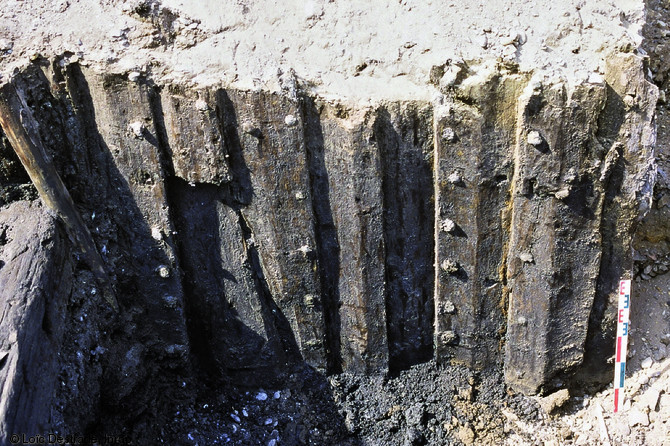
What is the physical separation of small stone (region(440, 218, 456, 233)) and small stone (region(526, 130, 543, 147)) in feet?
1.77

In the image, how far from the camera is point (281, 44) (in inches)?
118

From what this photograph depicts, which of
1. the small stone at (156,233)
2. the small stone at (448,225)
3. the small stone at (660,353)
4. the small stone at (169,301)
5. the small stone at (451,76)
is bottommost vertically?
the small stone at (169,301)

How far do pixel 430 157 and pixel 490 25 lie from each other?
64 cm

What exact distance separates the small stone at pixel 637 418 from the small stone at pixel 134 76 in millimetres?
2988

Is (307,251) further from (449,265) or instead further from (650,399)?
(650,399)

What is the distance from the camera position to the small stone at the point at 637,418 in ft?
11.1

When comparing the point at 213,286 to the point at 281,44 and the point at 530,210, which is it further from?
the point at 530,210

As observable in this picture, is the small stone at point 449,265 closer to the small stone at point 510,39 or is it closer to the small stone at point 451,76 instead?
the small stone at point 451,76

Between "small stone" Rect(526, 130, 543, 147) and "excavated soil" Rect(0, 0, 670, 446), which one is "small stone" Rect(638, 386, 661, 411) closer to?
"excavated soil" Rect(0, 0, 670, 446)

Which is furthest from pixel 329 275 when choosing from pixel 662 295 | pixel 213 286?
pixel 662 295

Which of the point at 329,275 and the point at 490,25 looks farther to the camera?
the point at 329,275

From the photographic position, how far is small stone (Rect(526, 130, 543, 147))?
288 centimetres

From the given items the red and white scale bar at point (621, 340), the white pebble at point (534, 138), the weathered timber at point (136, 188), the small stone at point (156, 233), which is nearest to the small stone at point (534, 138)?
the white pebble at point (534, 138)

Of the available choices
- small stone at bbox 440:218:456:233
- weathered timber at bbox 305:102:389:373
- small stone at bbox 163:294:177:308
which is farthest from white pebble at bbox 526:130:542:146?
small stone at bbox 163:294:177:308
